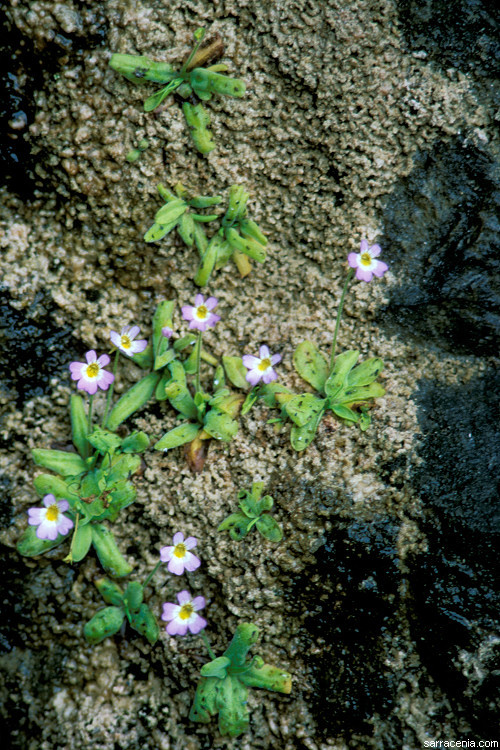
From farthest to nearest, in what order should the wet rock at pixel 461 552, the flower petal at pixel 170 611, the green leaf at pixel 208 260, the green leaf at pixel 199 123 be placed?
the green leaf at pixel 208 260
the green leaf at pixel 199 123
the flower petal at pixel 170 611
the wet rock at pixel 461 552

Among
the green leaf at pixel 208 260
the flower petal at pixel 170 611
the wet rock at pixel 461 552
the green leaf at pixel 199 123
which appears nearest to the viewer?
the wet rock at pixel 461 552

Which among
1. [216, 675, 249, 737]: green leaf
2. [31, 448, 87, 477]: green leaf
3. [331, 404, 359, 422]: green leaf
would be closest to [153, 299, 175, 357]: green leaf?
[31, 448, 87, 477]: green leaf

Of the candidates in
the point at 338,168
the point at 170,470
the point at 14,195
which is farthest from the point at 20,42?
the point at 170,470

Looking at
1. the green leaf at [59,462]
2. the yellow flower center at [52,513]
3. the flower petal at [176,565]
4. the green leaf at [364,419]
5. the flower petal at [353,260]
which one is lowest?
the flower petal at [176,565]

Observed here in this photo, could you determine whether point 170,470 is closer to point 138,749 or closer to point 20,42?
point 138,749

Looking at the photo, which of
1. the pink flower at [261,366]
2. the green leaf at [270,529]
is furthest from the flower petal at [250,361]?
the green leaf at [270,529]

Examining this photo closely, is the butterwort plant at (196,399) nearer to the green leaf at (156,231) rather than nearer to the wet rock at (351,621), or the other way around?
the green leaf at (156,231)

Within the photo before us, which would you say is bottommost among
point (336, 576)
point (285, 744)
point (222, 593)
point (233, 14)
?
point (285, 744)
